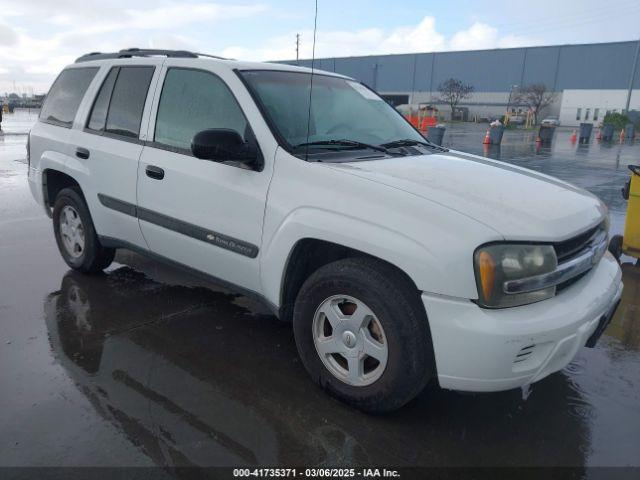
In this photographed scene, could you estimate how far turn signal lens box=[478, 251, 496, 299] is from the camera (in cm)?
227

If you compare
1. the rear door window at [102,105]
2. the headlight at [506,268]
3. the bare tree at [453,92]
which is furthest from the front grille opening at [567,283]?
the bare tree at [453,92]

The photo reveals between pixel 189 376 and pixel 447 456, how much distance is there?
4.96 feet

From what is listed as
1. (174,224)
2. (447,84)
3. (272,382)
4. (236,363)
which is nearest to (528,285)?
(272,382)

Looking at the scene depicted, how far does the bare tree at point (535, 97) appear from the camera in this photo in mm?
60862

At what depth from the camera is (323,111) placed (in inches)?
138

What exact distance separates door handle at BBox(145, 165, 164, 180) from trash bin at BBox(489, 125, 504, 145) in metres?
20.0

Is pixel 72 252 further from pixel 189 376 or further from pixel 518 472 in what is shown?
pixel 518 472

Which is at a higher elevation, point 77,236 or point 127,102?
point 127,102

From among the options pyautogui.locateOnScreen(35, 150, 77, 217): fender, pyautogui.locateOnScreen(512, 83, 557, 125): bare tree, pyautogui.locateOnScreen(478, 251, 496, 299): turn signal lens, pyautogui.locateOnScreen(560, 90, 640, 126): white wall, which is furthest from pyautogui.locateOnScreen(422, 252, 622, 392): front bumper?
pyautogui.locateOnScreen(560, 90, 640, 126): white wall

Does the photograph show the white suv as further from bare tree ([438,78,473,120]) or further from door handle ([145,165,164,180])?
bare tree ([438,78,473,120])

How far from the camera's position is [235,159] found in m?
2.94

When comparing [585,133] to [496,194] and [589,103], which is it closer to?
[496,194]

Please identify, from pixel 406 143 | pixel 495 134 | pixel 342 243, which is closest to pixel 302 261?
pixel 342 243

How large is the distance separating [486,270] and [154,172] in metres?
2.31
